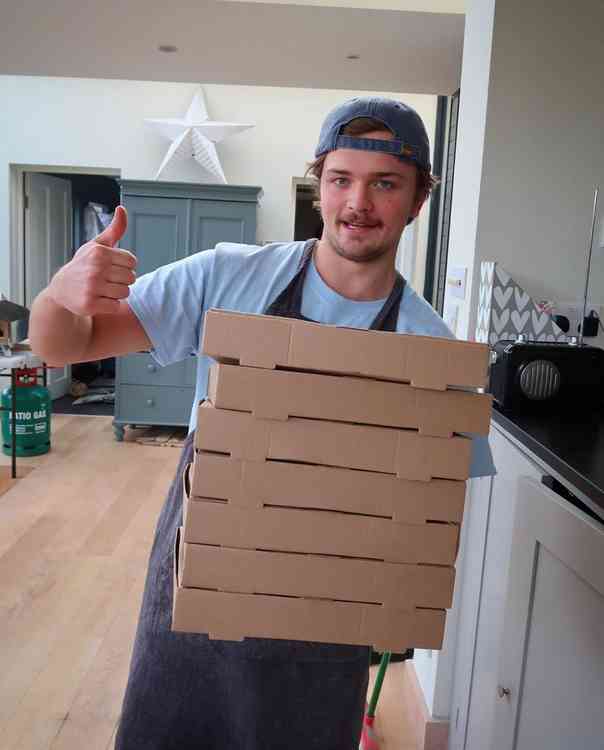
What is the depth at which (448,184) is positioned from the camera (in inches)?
140

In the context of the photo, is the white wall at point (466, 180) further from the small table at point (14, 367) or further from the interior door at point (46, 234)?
the interior door at point (46, 234)

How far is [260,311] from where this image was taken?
3.68 feet

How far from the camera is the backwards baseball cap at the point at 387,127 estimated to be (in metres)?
1.03

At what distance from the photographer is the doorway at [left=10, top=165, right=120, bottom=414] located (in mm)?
5422

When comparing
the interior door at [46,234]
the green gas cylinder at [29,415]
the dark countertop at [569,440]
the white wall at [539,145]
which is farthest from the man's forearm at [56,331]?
the interior door at [46,234]

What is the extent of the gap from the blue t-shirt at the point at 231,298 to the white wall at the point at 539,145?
910 mm

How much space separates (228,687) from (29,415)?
3.52 m

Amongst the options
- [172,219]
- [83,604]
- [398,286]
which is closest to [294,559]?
[398,286]

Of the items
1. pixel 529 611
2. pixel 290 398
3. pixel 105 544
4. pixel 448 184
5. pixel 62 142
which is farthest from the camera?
pixel 62 142

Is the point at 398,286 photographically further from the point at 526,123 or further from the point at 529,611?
the point at 526,123

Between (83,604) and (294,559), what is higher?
(294,559)

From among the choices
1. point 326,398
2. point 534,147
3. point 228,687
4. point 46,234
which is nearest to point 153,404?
point 46,234

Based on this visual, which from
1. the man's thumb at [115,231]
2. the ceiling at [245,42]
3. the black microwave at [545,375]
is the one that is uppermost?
the ceiling at [245,42]

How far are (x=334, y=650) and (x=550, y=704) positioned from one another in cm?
36
